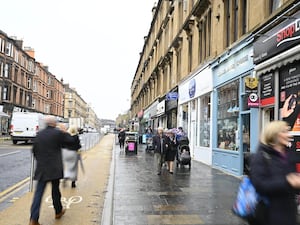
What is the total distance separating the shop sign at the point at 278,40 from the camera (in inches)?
312

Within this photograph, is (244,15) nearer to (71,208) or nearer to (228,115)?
(228,115)

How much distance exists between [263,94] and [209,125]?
6137 mm

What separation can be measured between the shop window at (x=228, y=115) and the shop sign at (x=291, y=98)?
3665 mm

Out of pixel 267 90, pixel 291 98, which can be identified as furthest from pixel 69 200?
pixel 267 90

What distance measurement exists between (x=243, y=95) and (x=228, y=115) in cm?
183

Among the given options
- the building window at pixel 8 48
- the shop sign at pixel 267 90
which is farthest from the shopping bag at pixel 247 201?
the building window at pixel 8 48

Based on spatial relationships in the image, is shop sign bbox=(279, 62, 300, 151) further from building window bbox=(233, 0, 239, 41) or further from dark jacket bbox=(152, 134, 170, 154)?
building window bbox=(233, 0, 239, 41)

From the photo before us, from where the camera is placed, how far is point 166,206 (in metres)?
7.21

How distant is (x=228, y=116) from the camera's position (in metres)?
13.5

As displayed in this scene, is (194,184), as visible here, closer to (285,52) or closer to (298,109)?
(298,109)

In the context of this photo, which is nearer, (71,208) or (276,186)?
(276,186)

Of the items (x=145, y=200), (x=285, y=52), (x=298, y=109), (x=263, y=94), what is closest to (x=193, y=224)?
(x=145, y=200)

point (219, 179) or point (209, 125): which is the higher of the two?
point (209, 125)

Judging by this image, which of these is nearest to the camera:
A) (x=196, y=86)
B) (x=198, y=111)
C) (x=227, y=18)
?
(x=227, y=18)
